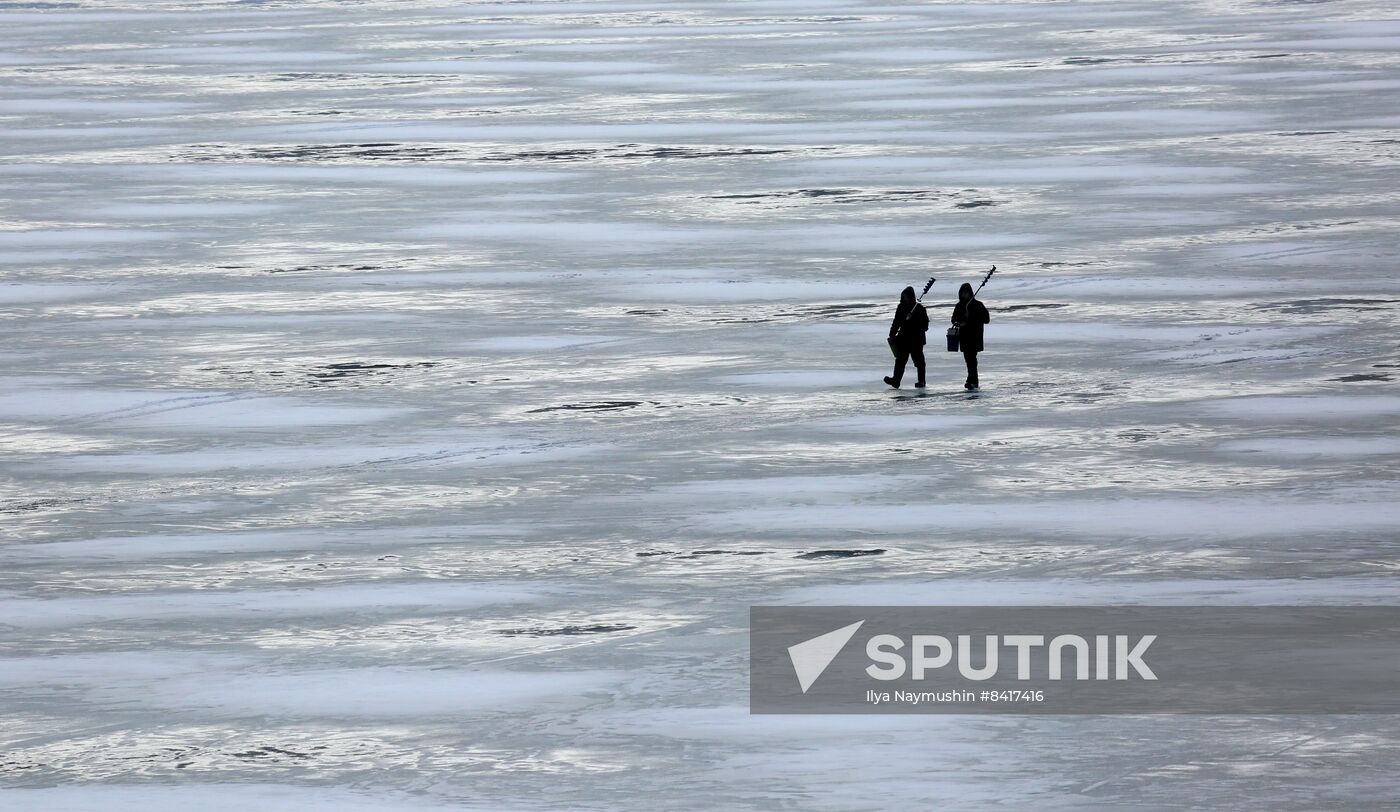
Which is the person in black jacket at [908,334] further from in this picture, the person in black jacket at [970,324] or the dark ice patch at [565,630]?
the dark ice patch at [565,630]

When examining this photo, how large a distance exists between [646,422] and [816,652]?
15.2ft

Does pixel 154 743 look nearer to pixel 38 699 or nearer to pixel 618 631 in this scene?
pixel 38 699

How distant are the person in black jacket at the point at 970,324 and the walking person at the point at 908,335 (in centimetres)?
21

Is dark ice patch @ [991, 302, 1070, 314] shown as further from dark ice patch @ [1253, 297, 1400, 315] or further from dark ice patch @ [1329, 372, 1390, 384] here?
dark ice patch @ [1329, 372, 1390, 384]

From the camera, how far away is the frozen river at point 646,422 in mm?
8227

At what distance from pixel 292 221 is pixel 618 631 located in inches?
496

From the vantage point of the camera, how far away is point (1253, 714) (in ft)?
27.5

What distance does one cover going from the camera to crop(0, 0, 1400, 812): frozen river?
8227 millimetres

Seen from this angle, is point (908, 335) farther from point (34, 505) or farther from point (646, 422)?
point (34, 505)

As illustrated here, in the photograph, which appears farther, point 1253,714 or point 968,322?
point 968,322

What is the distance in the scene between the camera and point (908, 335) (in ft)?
47.2

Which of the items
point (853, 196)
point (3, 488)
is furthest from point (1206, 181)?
point (3, 488)

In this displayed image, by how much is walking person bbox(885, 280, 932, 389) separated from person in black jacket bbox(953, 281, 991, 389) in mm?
205

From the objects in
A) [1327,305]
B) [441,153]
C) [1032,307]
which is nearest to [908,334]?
[1032,307]
